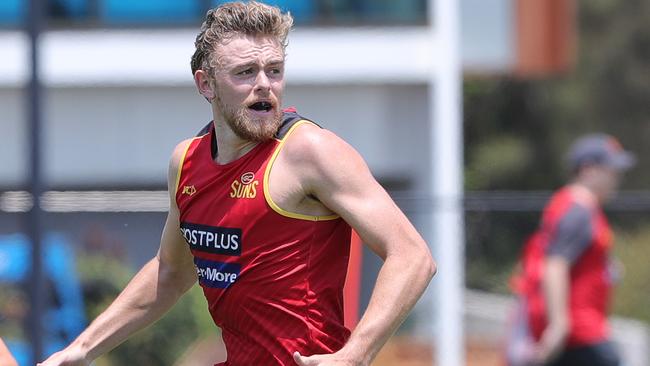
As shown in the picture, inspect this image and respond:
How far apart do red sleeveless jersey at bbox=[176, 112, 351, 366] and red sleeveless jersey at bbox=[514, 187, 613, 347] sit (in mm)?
4424

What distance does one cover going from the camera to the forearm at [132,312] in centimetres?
437

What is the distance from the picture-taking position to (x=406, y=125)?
1678 cm

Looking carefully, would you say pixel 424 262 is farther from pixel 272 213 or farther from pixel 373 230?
pixel 272 213

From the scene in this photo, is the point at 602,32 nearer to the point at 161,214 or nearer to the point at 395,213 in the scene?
the point at 161,214

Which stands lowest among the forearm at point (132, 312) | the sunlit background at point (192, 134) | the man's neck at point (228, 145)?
the sunlit background at point (192, 134)

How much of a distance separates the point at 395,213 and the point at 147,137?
506 inches

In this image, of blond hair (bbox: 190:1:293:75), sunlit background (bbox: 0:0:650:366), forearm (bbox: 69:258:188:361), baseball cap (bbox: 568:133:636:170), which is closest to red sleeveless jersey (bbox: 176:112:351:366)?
blond hair (bbox: 190:1:293:75)

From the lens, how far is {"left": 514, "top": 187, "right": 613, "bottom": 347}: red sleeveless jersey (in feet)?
27.0

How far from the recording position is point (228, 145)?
4.09m

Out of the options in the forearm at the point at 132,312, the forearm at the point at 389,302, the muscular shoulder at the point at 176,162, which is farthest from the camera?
the forearm at the point at 132,312

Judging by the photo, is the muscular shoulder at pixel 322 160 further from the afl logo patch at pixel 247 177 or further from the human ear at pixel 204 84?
the human ear at pixel 204 84

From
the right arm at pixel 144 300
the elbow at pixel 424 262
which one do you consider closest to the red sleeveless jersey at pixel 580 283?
the right arm at pixel 144 300

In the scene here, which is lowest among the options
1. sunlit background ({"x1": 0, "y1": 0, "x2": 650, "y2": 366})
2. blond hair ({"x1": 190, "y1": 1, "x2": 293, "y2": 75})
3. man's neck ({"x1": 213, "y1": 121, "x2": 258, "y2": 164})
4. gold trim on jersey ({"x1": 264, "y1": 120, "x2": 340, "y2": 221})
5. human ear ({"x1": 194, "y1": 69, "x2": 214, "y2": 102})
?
sunlit background ({"x1": 0, "y1": 0, "x2": 650, "y2": 366})

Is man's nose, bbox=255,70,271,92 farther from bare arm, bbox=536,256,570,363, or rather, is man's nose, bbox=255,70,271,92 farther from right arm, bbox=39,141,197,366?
bare arm, bbox=536,256,570,363
